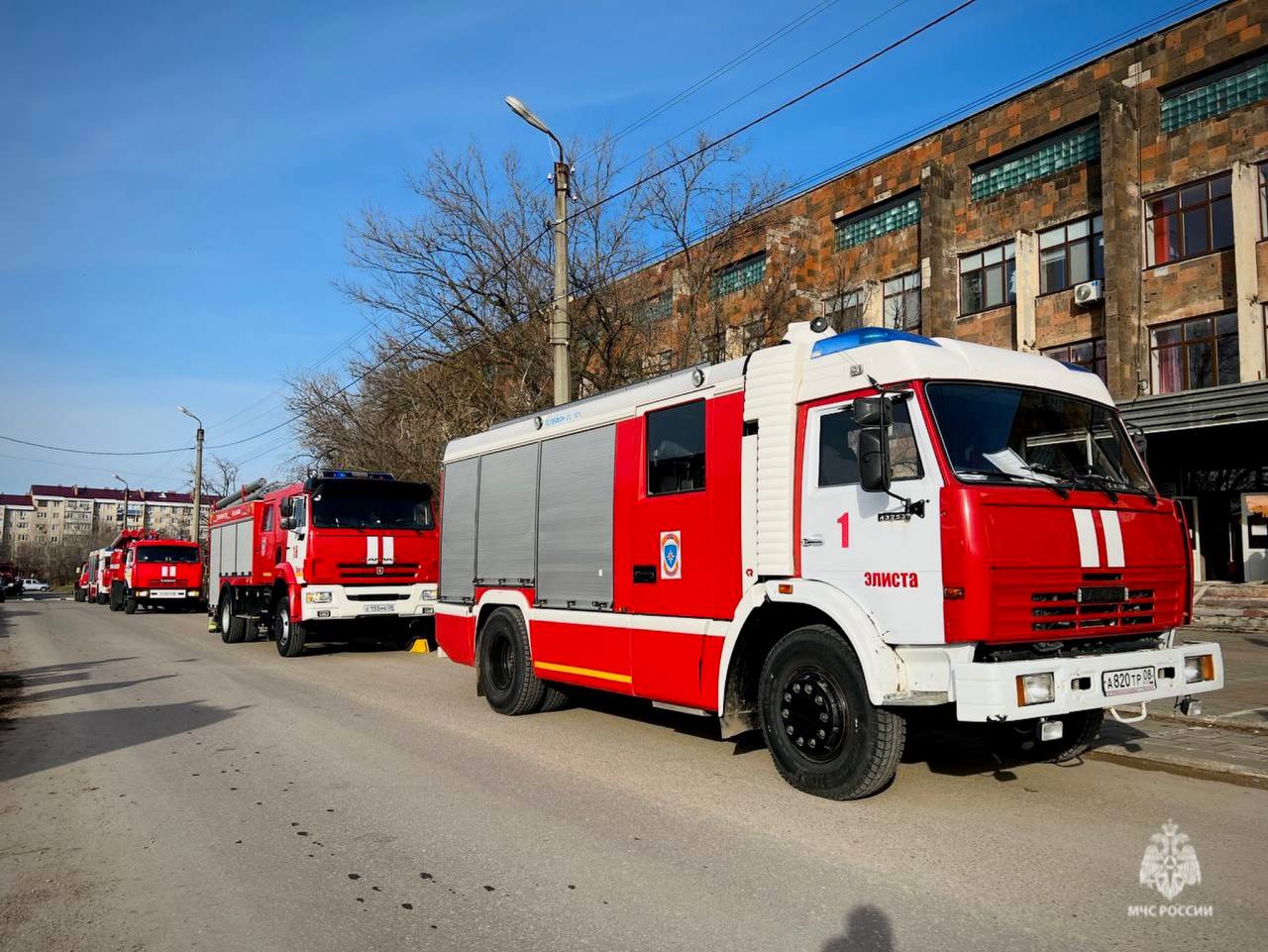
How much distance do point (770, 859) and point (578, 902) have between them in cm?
109

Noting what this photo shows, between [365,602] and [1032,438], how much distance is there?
39.2 ft

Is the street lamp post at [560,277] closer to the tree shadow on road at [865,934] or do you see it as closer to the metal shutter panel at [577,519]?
the metal shutter panel at [577,519]

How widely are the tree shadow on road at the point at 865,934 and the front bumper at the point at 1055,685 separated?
142cm

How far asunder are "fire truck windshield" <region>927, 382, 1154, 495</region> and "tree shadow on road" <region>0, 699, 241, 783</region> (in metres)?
6.95

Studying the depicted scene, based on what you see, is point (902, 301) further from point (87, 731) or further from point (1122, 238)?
point (87, 731)

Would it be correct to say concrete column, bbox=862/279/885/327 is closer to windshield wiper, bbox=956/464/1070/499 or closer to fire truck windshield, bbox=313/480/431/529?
fire truck windshield, bbox=313/480/431/529

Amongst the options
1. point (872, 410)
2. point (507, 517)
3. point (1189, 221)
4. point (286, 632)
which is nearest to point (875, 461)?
point (872, 410)

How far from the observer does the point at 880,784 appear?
5.70 metres

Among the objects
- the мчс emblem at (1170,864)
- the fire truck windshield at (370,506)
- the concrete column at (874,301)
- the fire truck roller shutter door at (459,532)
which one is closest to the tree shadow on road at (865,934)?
the мчс emblem at (1170,864)

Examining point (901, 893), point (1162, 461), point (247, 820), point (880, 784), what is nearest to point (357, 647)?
point (247, 820)

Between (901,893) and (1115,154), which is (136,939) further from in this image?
(1115,154)

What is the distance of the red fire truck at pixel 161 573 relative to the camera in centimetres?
3278

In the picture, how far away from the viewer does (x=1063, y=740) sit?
6.94m

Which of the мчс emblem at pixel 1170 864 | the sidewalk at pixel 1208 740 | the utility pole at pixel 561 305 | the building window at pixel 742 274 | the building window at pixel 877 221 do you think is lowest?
the мчс emblem at pixel 1170 864
